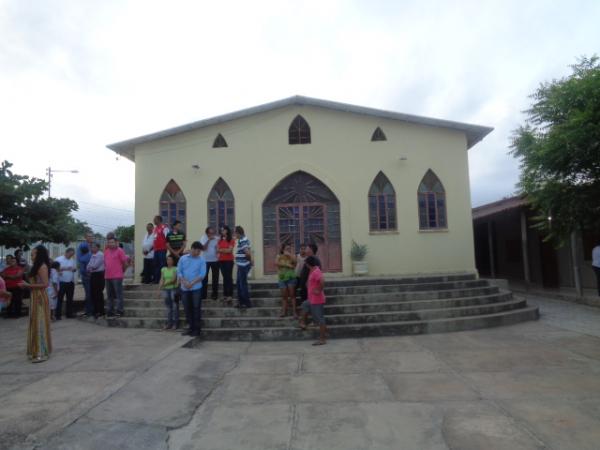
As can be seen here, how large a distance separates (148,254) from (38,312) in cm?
419

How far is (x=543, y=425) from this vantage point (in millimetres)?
3707

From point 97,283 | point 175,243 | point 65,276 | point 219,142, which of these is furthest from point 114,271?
point 219,142

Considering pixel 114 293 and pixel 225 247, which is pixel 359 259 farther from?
pixel 114 293

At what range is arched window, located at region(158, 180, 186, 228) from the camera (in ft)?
40.8

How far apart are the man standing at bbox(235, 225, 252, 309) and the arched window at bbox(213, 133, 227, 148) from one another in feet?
16.5

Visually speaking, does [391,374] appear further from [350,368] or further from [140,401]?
[140,401]

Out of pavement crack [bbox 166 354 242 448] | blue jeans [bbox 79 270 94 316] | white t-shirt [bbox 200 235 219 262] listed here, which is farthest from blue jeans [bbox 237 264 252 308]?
blue jeans [bbox 79 270 94 316]

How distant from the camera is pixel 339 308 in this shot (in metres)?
8.40

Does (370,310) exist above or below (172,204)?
below

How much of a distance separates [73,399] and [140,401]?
662 millimetres

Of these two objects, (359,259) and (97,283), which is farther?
(359,259)

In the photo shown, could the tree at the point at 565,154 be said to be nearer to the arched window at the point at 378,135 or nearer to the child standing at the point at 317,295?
the arched window at the point at 378,135

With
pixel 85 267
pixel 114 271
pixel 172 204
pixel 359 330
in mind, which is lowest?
pixel 359 330

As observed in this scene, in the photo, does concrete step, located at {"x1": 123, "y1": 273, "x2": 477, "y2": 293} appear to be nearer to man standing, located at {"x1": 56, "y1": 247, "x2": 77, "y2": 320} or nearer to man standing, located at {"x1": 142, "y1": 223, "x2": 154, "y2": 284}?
man standing, located at {"x1": 142, "y1": 223, "x2": 154, "y2": 284}
